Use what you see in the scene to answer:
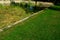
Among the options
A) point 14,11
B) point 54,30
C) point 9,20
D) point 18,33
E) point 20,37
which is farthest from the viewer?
point 14,11

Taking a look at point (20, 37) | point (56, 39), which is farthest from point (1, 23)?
point (56, 39)

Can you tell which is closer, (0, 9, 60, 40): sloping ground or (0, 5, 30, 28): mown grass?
(0, 9, 60, 40): sloping ground

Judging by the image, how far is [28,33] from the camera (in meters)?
10.5

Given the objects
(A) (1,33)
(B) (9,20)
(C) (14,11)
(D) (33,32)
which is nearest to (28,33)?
(D) (33,32)

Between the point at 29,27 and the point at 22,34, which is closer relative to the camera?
the point at 22,34

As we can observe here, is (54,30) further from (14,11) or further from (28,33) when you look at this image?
(14,11)

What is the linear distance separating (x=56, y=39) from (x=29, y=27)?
8.64ft

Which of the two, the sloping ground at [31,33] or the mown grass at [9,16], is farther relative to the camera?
the mown grass at [9,16]

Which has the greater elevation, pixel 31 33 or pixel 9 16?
pixel 31 33

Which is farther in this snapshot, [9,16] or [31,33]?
[9,16]

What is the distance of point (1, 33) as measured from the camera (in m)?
10.1

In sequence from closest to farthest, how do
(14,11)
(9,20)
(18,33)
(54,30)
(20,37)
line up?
1. (20,37)
2. (18,33)
3. (54,30)
4. (9,20)
5. (14,11)

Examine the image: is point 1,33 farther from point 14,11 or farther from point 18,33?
point 14,11

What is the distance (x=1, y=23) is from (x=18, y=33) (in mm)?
2114
